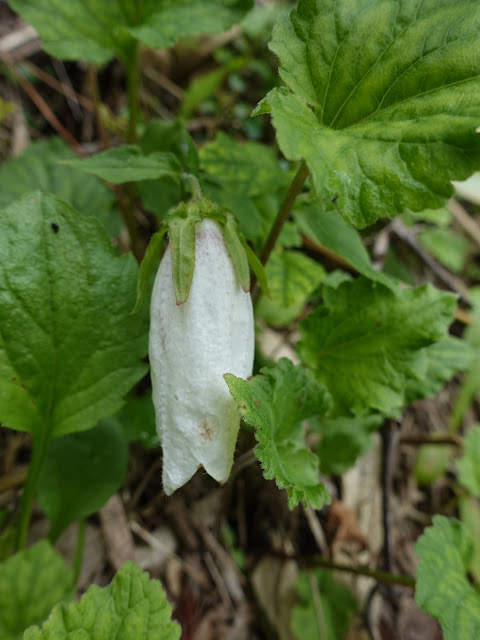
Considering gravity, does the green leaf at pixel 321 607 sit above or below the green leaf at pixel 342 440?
below

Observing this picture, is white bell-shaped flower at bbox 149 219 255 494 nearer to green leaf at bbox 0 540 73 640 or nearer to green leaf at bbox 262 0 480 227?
green leaf at bbox 262 0 480 227

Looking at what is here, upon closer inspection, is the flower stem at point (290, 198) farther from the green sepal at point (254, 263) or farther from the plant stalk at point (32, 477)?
the plant stalk at point (32, 477)

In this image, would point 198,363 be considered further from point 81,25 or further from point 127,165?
point 81,25

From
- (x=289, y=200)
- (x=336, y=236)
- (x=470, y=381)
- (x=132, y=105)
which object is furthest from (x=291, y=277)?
(x=470, y=381)

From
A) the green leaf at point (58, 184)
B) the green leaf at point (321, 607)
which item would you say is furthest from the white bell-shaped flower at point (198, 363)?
the green leaf at point (321, 607)

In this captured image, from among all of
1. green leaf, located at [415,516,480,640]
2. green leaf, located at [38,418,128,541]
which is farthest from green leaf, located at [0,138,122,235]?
green leaf, located at [415,516,480,640]

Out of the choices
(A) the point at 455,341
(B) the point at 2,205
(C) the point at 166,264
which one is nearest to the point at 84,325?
(C) the point at 166,264

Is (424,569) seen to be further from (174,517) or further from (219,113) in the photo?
(219,113)
